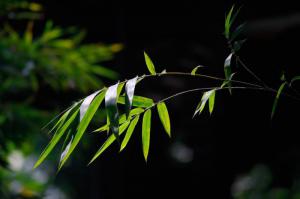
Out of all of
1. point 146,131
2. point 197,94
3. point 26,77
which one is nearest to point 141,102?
point 146,131

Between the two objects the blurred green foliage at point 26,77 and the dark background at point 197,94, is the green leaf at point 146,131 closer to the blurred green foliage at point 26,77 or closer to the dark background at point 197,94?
the blurred green foliage at point 26,77

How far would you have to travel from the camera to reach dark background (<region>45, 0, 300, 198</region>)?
2928 millimetres

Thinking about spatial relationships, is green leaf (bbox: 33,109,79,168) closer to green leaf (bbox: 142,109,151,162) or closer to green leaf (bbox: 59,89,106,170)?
green leaf (bbox: 59,89,106,170)

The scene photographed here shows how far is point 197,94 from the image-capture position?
10.2 ft

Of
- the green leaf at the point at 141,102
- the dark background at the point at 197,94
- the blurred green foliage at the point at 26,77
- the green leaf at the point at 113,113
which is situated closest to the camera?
the green leaf at the point at 113,113

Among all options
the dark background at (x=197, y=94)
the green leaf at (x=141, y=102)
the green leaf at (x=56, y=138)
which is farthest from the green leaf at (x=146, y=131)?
the dark background at (x=197, y=94)

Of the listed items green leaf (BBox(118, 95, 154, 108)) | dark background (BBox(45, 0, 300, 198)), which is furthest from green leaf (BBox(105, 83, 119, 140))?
dark background (BBox(45, 0, 300, 198))

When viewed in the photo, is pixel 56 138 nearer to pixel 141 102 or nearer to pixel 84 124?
pixel 84 124

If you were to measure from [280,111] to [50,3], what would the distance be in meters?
1.65

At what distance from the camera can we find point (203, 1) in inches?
121

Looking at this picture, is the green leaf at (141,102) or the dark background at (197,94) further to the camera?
the dark background at (197,94)

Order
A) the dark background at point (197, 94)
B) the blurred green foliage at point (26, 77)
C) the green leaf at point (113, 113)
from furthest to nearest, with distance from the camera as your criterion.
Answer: the dark background at point (197, 94) → the blurred green foliage at point (26, 77) → the green leaf at point (113, 113)

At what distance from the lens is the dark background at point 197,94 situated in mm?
2928

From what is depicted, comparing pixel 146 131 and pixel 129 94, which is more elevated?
pixel 129 94
